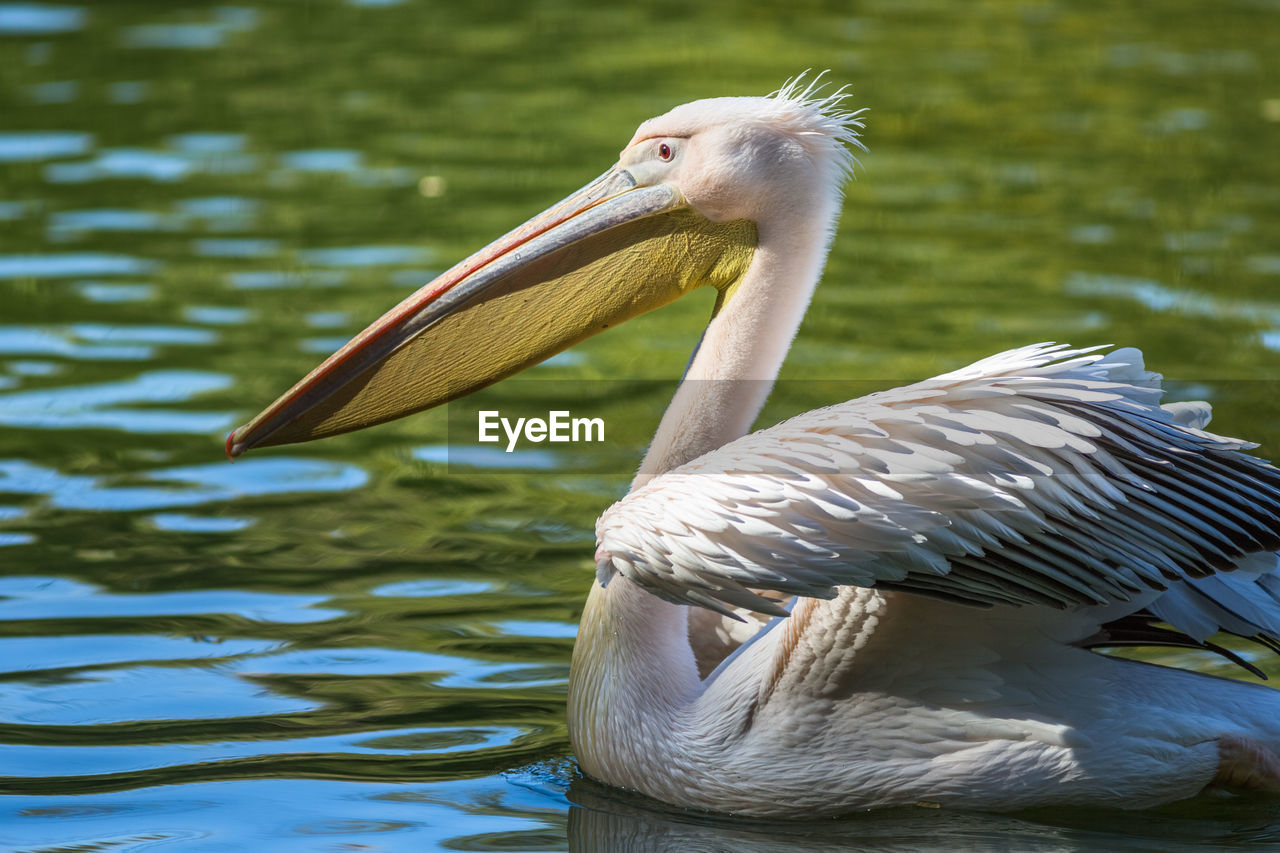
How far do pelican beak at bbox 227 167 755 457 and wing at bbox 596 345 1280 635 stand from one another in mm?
702

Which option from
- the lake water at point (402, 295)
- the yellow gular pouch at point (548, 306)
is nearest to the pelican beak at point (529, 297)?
the yellow gular pouch at point (548, 306)

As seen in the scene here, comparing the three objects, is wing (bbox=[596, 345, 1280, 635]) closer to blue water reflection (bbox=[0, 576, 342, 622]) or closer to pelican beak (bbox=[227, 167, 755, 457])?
pelican beak (bbox=[227, 167, 755, 457])

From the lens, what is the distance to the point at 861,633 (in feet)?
10.9

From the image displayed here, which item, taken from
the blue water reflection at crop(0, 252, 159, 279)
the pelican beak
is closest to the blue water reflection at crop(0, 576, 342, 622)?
the pelican beak

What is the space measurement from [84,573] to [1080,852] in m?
2.65

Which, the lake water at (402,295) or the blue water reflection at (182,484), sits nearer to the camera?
the lake water at (402,295)

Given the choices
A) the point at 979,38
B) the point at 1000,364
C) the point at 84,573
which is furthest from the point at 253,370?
the point at 979,38

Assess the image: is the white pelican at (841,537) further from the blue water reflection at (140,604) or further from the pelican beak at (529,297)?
the blue water reflection at (140,604)

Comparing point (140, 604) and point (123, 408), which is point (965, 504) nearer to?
point (140, 604)

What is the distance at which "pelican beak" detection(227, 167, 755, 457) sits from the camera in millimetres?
3928

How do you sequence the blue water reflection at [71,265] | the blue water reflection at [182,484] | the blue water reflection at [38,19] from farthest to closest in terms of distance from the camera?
the blue water reflection at [38,19]
the blue water reflection at [71,265]
the blue water reflection at [182,484]

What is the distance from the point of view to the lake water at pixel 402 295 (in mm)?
3768

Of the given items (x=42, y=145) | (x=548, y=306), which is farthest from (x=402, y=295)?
(x=548, y=306)

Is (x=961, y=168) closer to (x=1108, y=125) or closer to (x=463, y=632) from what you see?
(x=1108, y=125)
